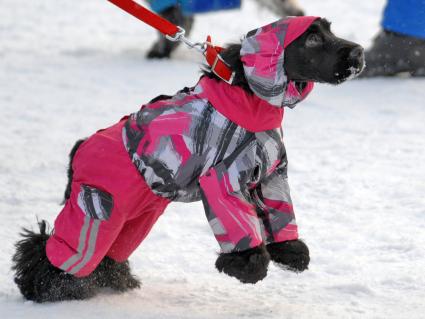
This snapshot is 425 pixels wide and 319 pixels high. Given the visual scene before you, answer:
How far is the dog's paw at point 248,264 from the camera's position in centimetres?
237

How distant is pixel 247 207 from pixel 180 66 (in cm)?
383

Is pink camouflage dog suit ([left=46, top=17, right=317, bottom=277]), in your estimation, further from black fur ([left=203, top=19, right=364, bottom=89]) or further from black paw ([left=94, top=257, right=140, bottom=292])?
black paw ([left=94, top=257, right=140, bottom=292])

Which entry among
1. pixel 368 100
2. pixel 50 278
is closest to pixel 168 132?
pixel 50 278

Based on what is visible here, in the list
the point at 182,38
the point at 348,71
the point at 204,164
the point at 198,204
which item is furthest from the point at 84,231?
the point at 198,204

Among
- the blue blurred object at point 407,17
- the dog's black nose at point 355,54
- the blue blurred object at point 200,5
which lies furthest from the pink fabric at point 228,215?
the blue blurred object at point 200,5

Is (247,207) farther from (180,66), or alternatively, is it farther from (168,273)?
(180,66)

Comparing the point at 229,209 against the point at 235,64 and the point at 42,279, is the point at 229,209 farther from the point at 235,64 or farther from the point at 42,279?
the point at 42,279

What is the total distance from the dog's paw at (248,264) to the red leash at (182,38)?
0.48 m

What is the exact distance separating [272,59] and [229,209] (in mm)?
428

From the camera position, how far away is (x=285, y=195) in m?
2.59

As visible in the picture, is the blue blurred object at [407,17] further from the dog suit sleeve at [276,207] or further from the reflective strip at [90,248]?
the reflective strip at [90,248]

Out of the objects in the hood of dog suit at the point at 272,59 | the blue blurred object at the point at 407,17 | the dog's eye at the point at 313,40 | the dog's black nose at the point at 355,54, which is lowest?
the blue blurred object at the point at 407,17

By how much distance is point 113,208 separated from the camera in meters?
2.56

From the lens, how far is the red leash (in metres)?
2.46
